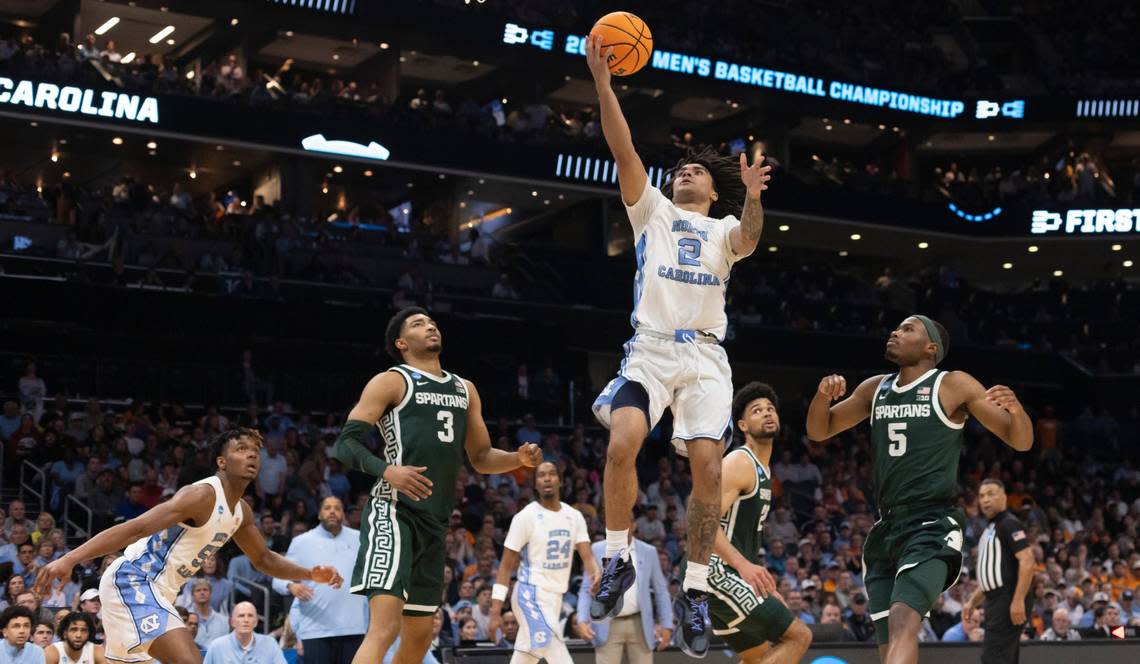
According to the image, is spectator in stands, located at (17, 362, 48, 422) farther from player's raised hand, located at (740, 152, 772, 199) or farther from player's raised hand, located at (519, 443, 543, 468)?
player's raised hand, located at (740, 152, 772, 199)

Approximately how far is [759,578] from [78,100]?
21356mm

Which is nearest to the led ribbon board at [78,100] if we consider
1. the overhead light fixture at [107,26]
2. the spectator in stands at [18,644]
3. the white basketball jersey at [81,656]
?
the overhead light fixture at [107,26]

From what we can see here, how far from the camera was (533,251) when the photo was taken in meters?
32.1

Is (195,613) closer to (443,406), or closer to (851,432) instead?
(443,406)

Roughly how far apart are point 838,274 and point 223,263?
1760 cm

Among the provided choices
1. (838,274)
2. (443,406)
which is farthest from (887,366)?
(443,406)

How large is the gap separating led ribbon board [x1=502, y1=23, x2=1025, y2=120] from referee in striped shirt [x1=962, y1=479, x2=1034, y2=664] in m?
23.2

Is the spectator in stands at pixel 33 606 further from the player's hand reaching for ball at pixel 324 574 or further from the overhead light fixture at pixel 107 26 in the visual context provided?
the overhead light fixture at pixel 107 26

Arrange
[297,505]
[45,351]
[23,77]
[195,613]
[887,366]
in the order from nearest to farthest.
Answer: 1. [195,613]
2. [297,505]
3. [45,351]
4. [23,77]
5. [887,366]

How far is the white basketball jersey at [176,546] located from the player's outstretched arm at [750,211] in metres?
3.53

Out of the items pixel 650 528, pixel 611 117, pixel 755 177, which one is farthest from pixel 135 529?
pixel 650 528

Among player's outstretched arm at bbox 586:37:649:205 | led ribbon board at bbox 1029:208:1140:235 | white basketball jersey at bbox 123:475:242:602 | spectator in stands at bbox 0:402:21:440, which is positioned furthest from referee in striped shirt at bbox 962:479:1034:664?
led ribbon board at bbox 1029:208:1140:235

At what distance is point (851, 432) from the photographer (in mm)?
29875

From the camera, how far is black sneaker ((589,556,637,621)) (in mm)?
7965
